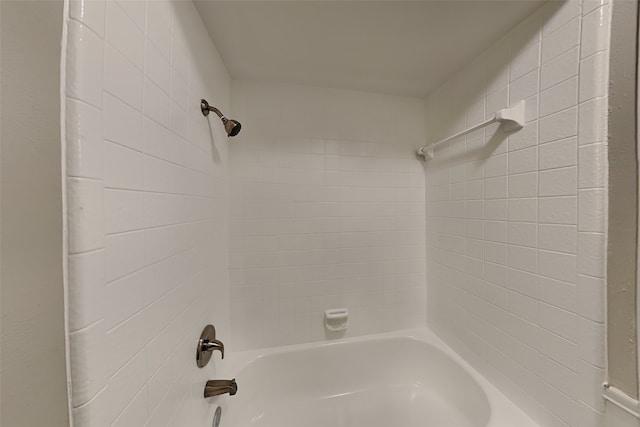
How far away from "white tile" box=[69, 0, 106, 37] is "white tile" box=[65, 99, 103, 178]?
146mm

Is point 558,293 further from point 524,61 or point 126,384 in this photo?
point 126,384

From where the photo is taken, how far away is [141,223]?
56cm

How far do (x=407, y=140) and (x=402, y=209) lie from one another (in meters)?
0.49

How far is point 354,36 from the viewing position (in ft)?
3.34

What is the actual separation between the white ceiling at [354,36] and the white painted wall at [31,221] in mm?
729

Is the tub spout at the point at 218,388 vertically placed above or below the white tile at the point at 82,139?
below

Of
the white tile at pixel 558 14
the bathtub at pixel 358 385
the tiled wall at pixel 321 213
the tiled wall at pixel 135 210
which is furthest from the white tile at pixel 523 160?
the tiled wall at pixel 135 210

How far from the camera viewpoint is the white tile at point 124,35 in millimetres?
455

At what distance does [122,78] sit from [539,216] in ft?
4.50

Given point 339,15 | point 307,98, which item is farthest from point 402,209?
point 339,15

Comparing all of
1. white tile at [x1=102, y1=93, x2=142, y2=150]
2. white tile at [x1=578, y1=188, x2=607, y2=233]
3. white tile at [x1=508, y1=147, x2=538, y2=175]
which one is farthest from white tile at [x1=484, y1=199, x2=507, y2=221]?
white tile at [x1=102, y1=93, x2=142, y2=150]

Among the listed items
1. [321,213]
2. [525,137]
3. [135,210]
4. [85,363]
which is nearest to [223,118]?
[135,210]

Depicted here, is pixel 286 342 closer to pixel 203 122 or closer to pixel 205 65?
pixel 203 122

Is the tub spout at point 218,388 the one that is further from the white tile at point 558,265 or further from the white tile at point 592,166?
the white tile at point 592,166
